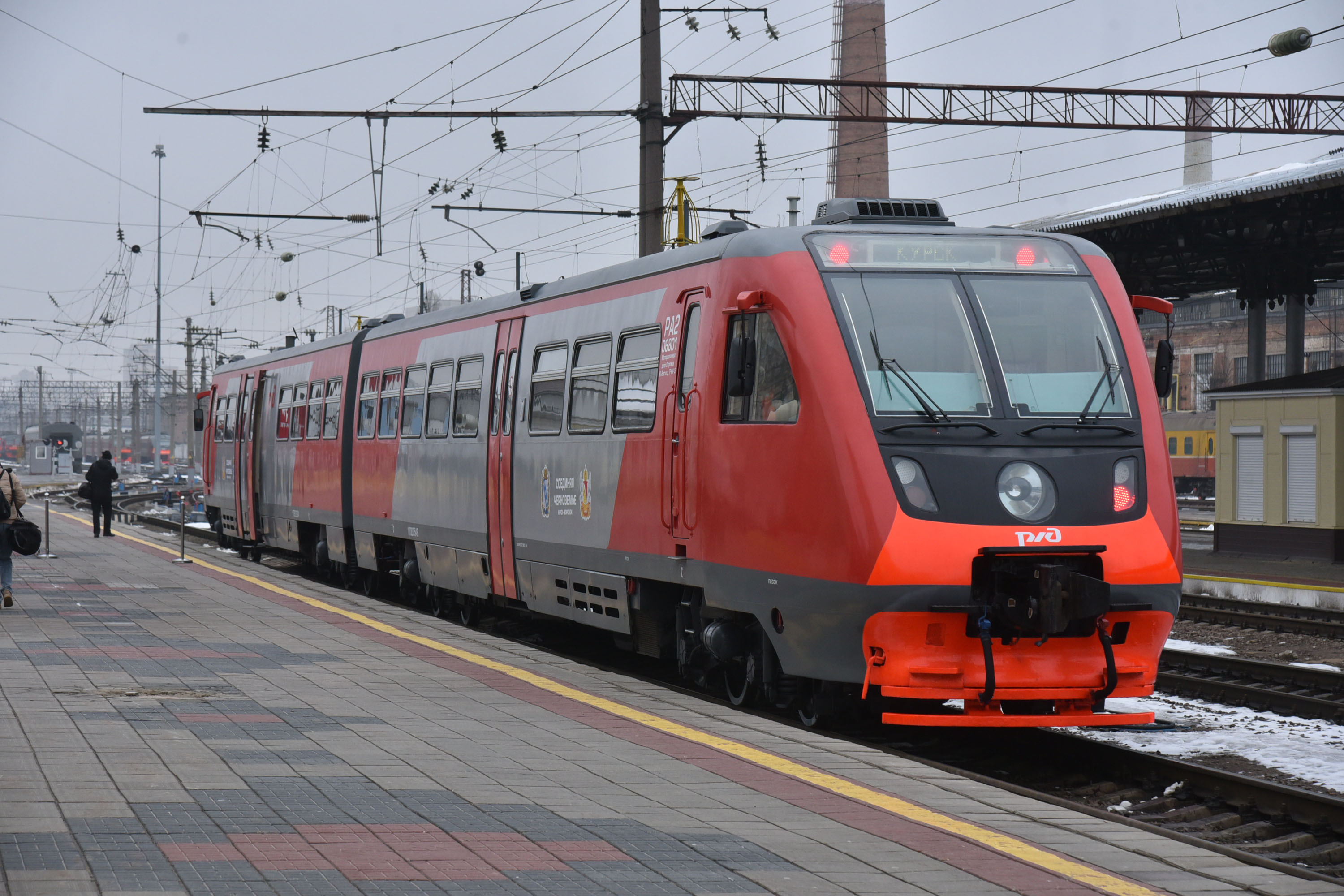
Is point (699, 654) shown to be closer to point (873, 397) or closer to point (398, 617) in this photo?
point (873, 397)

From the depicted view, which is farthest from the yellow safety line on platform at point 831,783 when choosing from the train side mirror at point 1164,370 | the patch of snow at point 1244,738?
the train side mirror at point 1164,370

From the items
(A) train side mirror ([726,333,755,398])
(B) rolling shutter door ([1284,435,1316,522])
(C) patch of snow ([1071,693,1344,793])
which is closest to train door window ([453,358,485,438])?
(A) train side mirror ([726,333,755,398])

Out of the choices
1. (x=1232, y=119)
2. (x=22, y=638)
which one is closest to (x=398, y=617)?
(x=22, y=638)

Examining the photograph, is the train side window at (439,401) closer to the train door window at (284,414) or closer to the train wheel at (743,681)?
the train wheel at (743,681)

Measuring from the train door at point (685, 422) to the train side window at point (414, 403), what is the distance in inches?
266

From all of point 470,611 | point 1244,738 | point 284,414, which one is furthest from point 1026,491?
point 284,414

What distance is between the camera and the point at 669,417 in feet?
35.1

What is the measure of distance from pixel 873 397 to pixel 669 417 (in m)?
2.23

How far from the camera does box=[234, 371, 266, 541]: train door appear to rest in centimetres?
2514

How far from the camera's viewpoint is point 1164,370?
9992 mm

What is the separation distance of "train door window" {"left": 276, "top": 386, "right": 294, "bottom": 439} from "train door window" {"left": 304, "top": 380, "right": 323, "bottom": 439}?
118 centimetres

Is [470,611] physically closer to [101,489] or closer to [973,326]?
[973,326]

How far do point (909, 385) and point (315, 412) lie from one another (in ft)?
46.9

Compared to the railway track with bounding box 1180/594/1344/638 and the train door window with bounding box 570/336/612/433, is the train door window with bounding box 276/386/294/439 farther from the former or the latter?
the railway track with bounding box 1180/594/1344/638
